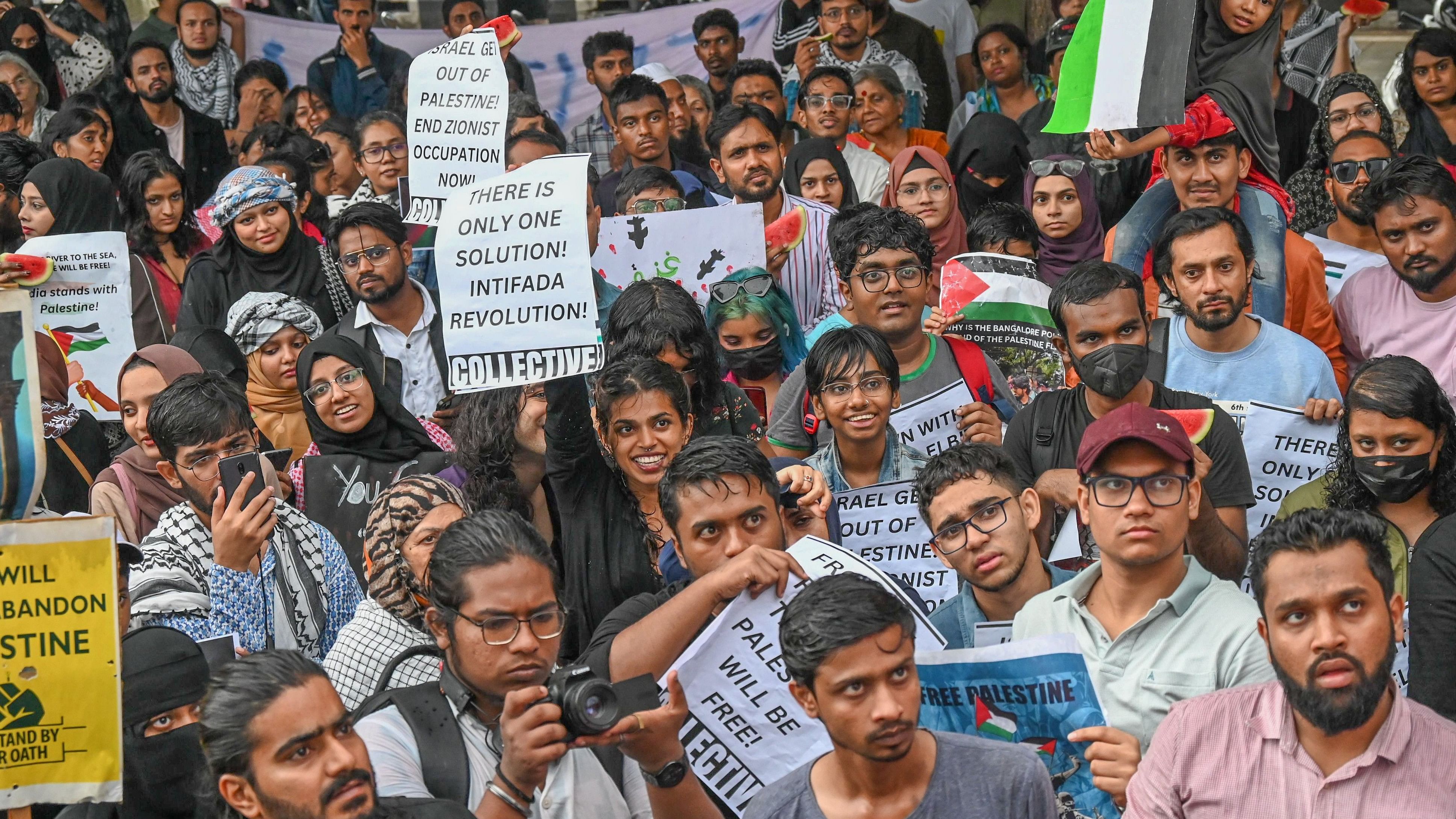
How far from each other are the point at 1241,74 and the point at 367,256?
12.4 feet

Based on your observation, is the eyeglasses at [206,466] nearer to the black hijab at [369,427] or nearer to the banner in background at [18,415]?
the black hijab at [369,427]

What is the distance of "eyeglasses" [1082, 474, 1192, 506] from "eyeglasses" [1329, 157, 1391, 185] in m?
3.62

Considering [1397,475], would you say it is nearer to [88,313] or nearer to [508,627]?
[508,627]

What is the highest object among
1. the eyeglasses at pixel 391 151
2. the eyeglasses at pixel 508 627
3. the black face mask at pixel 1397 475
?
the eyeglasses at pixel 391 151

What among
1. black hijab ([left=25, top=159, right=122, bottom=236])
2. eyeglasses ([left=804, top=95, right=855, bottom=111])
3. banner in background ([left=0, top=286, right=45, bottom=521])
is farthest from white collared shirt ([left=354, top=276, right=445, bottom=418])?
banner in background ([left=0, top=286, right=45, bottom=521])

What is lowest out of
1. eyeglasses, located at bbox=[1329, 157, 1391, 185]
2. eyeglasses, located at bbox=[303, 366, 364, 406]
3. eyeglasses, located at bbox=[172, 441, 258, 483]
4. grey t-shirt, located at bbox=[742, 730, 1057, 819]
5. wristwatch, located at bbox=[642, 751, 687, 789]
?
wristwatch, located at bbox=[642, 751, 687, 789]

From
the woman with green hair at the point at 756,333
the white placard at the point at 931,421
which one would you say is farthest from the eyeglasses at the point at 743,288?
the white placard at the point at 931,421

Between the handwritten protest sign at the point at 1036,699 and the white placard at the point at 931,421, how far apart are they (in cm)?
179

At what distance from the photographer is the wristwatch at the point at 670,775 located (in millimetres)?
3615

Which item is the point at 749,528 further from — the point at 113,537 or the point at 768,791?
the point at 113,537

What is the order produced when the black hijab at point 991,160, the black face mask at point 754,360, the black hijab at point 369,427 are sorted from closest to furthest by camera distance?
the black hijab at point 369,427 → the black face mask at point 754,360 → the black hijab at point 991,160

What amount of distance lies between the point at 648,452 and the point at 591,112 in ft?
25.1

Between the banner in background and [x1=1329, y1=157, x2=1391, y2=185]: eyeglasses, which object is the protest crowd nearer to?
[x1=1329, y1=157, x2=1391, y2=185]: eyeglasses

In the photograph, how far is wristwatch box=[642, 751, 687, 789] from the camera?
3.62 m
